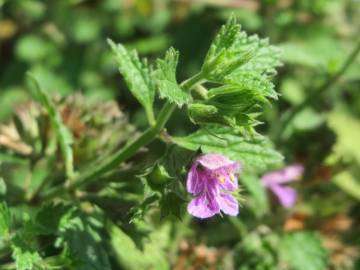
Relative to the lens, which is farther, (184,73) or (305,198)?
(184,73)

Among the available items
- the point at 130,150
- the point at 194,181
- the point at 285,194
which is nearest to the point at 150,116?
the point at 130,150

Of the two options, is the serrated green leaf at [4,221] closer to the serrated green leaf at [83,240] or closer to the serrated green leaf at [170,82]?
the serrated green leaf at [83,240]

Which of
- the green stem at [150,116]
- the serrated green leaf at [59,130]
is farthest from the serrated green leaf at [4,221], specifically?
the green stem at [150,116]

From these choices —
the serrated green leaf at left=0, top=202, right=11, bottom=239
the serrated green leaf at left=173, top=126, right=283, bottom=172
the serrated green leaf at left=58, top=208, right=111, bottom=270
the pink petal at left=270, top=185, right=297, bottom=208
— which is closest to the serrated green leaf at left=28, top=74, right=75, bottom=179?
the serrated green leaf at left=58, top=208, right=111, bottom=270

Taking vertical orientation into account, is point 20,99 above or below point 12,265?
above

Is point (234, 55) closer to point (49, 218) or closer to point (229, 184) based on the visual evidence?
point (229, 184)

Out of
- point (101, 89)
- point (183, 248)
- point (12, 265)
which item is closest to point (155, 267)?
point (183, 248)

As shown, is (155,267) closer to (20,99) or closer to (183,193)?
(183,193)
